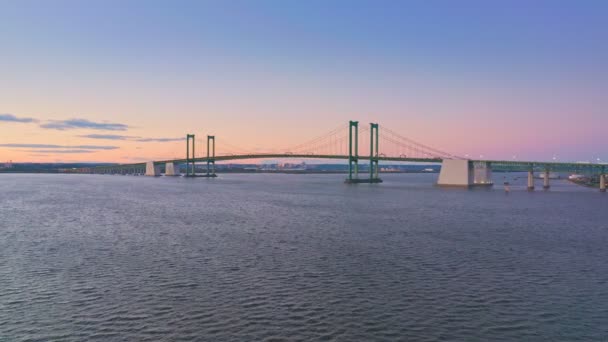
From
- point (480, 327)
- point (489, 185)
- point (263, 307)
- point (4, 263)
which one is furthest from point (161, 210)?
point (489, 185)

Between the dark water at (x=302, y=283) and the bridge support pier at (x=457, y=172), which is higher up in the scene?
the bridge support pier at (x=457, y=172)

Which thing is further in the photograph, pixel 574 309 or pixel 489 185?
pixel 489 185

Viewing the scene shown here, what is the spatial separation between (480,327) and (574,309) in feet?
13.9

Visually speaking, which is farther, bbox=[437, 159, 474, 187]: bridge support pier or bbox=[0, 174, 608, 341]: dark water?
bbox=[437, 159, 474, 187]: bridge support pier

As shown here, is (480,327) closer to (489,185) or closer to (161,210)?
(161,210)

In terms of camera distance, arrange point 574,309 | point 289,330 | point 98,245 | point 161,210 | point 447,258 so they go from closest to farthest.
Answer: point 289,330 → point 574,309 → point 447,258 → point 98,245 → point 161,210

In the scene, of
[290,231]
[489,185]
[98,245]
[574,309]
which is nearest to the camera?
[574,309]

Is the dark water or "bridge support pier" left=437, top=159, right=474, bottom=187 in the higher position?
"bridge support pier" left=437, top=159, right=474, bottom=187

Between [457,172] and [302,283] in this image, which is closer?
[302,283]

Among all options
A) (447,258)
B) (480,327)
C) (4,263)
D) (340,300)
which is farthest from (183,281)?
(447,258)

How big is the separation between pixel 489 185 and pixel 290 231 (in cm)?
9063

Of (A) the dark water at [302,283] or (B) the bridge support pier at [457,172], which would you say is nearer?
(A) the dark water at [302,283]

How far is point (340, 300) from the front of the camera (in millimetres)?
16953

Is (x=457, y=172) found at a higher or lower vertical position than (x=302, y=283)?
higher
